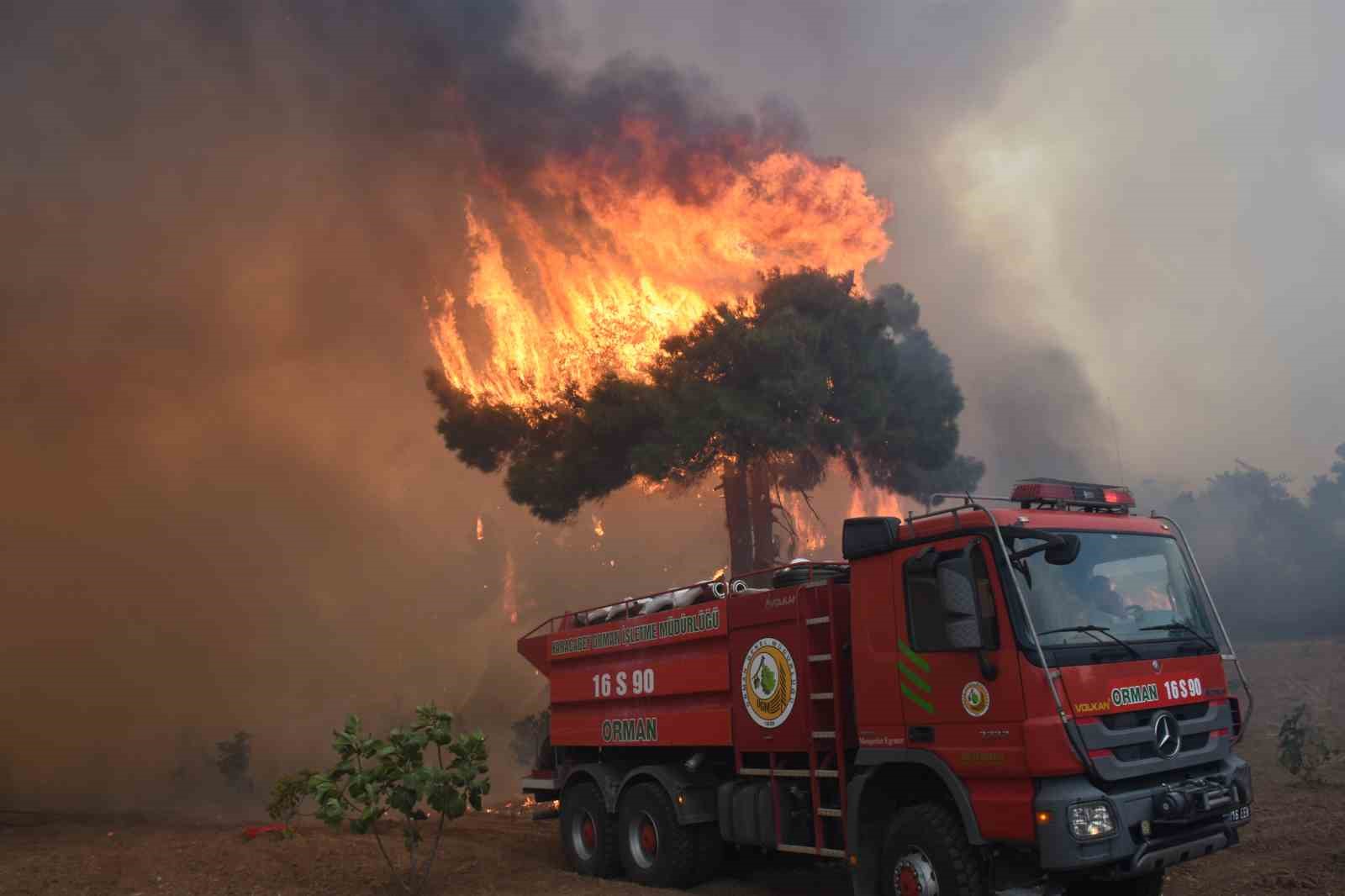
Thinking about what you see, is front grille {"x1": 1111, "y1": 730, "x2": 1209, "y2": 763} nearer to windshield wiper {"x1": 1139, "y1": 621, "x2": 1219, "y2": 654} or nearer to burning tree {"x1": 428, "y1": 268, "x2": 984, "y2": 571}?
windshield wiper {"x1": 1139, "y1": 621, "x2": 1219, "y2": 654}

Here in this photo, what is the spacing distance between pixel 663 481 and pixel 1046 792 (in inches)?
751

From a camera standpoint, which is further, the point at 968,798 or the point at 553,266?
the point at 553,266

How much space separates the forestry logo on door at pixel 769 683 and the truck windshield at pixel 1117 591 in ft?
8.92

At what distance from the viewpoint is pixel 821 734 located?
30.3 ft

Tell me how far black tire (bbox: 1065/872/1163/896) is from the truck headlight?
77.7 inches

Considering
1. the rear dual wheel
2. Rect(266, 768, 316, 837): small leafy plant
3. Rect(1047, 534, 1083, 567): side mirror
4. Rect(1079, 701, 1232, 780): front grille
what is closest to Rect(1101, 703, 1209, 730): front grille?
Rect(1079, 701, 1232, 780): front grille

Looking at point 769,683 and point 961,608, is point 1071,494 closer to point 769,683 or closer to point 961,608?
point 961,608

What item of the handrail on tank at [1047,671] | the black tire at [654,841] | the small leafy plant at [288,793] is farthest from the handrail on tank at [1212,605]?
the small leafy plant at [288,793]

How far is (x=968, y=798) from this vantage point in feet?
→ 25.2

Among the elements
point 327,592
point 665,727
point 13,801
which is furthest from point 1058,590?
point 327,592

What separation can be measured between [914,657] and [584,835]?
6162 mm

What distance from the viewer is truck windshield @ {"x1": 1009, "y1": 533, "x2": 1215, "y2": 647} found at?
7.63 metres

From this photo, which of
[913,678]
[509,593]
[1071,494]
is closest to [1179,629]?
[1071,494]

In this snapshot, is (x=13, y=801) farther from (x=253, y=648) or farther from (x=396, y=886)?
(x=396, y=886)
